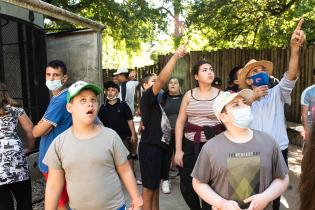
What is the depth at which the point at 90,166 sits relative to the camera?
2752 mm

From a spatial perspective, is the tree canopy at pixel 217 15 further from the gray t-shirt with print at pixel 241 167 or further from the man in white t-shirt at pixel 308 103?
the gray t-shirt with print at pixel 241 167

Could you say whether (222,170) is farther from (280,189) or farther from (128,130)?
(128,130)

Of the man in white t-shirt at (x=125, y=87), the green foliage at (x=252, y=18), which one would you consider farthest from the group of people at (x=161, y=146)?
the green foliage at (x=252, y=18)

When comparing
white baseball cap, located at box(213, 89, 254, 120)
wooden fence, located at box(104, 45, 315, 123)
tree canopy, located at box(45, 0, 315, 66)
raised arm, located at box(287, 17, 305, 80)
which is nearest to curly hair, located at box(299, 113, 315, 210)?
white baseball cap, located at box(213, 89, 254, 120)

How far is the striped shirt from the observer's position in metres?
4.00

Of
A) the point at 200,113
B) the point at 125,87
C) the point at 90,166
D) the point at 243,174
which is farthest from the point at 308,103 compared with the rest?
the point at 125,87

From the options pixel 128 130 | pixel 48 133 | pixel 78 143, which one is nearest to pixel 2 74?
pixel 128 130

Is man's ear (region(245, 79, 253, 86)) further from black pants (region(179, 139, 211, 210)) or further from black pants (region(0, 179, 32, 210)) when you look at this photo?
black pants (region(0, 179, 32, 210))

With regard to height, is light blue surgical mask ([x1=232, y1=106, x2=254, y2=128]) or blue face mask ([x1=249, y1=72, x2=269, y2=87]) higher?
blue face mask ([x1=249, y1=72, x2=269, y2=87])

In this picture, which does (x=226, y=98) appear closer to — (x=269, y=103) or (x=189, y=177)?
(x=269, y=103)

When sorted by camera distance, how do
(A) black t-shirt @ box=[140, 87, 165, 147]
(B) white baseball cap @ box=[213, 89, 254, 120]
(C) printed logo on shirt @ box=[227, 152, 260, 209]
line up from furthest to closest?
(A) black t-shirt @ box=[140, 87, 165, 147], (B) white baseball cap @ box=[213, 89, 254, 120], (C) printed logo on shirt @ box=[227, 152, 260, 209]

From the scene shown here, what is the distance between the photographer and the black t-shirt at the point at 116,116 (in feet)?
20.0

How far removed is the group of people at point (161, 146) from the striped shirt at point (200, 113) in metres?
0.01

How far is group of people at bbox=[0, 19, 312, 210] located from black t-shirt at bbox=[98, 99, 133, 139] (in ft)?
2.97
